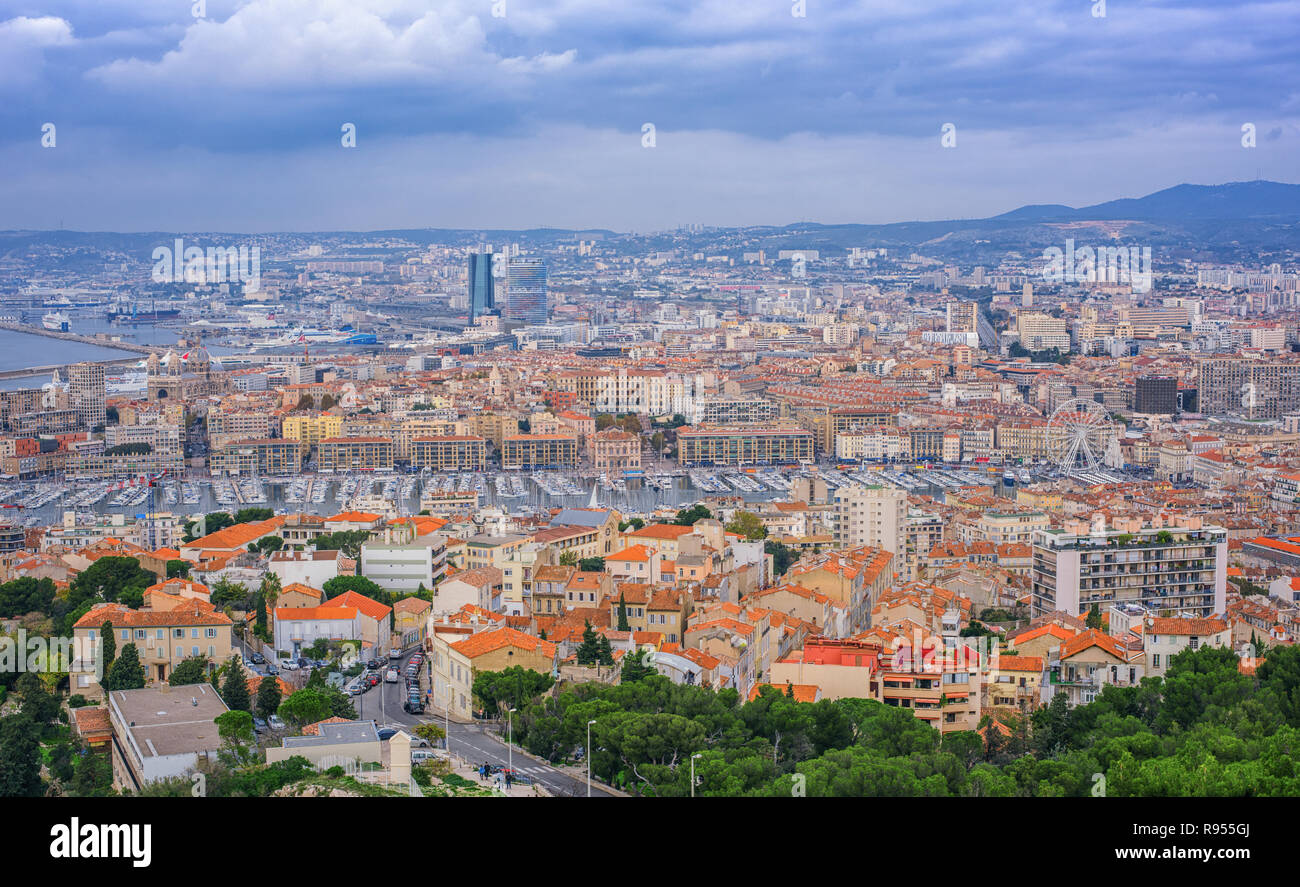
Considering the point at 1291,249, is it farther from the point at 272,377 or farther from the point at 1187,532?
the point at 1187,532

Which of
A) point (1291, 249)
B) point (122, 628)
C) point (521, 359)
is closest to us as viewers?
point (122, 628)

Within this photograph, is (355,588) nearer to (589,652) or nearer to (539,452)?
(589,652)

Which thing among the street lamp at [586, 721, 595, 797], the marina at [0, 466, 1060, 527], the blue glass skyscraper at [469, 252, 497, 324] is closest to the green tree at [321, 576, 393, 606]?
the street lamp at [586, 721, 595, 797]

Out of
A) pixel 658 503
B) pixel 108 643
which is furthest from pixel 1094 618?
pixel 658 503

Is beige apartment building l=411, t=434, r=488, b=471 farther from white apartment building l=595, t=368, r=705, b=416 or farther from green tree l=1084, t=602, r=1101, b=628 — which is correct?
green tree l=1084, t=602, r=1101, b=628

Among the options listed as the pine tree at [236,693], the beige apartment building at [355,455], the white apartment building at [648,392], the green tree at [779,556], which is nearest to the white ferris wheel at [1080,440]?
the white apartment building at [648,392]
